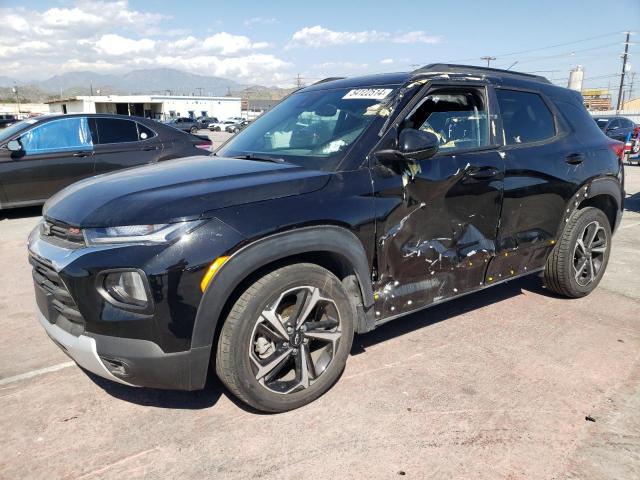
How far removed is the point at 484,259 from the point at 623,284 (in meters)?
2.46

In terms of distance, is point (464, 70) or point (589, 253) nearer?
point (464, 70)

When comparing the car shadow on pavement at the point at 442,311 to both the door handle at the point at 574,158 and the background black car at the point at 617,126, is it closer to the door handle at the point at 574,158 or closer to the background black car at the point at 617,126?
the door handle at the point at 574,158

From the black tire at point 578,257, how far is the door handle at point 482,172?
4.03 ft

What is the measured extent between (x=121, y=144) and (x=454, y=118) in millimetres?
6294

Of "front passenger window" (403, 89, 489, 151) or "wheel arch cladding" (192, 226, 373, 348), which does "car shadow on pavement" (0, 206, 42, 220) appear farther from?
"front passenger window" (403, 89, 489, 151)

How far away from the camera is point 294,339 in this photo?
2.78 meters

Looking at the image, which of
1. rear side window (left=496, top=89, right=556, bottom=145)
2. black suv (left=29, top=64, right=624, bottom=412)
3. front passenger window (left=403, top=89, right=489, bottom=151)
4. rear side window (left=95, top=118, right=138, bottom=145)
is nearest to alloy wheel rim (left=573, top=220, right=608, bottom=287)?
black suv (left=29, top=64, right=624, bottom=412)

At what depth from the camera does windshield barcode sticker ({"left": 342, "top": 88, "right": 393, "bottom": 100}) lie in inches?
132

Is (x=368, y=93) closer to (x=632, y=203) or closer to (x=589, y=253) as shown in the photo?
(x=589, y=253)

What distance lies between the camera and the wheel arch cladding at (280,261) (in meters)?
2.42

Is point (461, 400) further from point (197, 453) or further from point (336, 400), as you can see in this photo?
point (197, 453)

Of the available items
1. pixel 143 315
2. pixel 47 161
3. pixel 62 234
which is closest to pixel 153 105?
pixel 47 161

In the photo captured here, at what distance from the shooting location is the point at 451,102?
11.8ft

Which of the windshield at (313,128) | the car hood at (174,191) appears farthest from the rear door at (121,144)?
the car hood at (174,191)
